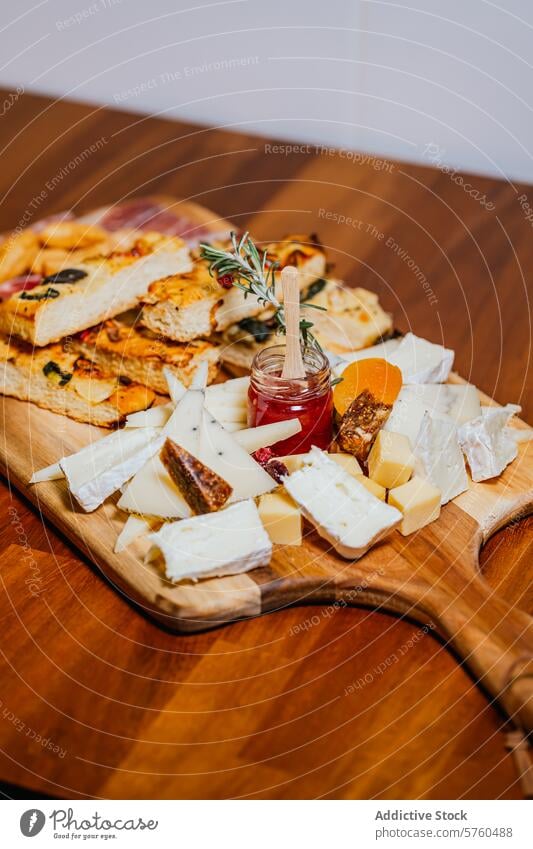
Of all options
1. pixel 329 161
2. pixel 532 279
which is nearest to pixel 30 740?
pixel 532 279

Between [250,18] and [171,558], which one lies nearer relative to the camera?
[171,558]

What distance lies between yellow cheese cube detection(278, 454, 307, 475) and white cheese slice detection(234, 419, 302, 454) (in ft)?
0.18

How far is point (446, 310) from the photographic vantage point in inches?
87.7

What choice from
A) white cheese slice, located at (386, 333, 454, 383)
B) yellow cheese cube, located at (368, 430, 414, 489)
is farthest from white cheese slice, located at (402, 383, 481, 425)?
yellow cheese cube, located at (368, 430, 414, 489)

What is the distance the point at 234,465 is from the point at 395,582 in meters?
0.35

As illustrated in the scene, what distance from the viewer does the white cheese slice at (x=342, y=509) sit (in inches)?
59.6

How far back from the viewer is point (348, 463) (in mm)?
1649

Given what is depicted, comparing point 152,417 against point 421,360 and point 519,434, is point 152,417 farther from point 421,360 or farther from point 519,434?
point 519,434

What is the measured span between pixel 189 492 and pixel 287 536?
0.62 feet

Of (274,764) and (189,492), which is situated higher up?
(189,492)

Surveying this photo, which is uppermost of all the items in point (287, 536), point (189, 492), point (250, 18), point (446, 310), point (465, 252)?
point (250, 18)

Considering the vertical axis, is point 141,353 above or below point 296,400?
above

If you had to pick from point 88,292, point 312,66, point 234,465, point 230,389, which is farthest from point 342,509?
point 312,66
